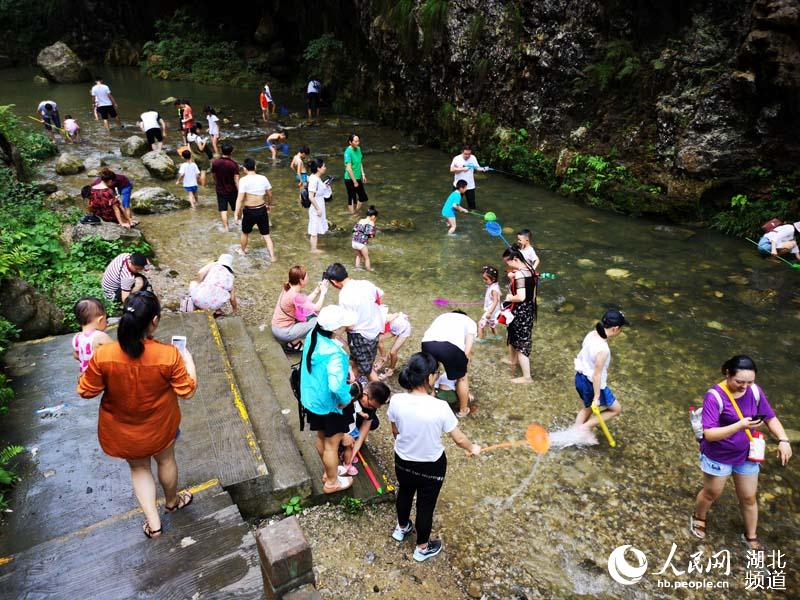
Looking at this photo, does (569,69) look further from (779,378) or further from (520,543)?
(520,543)

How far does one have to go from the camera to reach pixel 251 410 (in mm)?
5410

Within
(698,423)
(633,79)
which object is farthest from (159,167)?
(698,423)

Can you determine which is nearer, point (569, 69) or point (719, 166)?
point (719, 166)

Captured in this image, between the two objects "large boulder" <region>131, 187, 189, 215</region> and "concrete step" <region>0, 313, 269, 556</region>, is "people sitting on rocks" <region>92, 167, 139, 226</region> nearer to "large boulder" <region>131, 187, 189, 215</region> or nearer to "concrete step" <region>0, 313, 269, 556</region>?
"large boulder" <region>131, 187, 189, 215</region>

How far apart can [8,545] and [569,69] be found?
1400cm

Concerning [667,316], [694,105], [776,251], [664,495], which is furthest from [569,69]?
A: [664,495]

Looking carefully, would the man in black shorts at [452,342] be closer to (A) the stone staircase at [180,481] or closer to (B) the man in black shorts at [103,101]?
(A) the stone staircase at [180,481]

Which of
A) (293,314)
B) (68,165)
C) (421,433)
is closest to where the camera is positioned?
(421,433)

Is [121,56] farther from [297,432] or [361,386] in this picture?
[361,386]

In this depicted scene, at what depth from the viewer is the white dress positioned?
9.41 m

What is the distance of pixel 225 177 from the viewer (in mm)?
9898

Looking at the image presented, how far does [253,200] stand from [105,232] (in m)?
2.58

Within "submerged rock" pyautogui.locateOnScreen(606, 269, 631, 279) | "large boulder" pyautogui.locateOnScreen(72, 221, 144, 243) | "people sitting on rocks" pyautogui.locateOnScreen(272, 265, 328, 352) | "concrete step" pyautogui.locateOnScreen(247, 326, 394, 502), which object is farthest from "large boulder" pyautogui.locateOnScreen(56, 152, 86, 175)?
"submerged rock" pyautogui.locateOnScreen(606, 269, 631, 279)

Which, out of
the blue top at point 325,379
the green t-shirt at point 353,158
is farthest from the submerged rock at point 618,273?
the blue top at point 325,379
